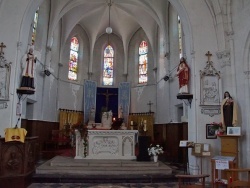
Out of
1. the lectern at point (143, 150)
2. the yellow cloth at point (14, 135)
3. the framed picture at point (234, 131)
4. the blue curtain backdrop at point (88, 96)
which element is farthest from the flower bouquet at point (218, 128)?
the blue curtain backdrop at point (88, 96)

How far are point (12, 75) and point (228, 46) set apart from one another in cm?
855

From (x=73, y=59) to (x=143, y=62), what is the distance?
18.8 feet

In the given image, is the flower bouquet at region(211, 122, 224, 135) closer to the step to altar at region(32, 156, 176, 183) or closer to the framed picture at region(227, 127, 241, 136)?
the framed picture at region(227, 127, 241, 136)

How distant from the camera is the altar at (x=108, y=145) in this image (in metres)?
10.7

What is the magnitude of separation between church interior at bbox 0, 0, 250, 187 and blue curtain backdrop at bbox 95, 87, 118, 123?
0.08m

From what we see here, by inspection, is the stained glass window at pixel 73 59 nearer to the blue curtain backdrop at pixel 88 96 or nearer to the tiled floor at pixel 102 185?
the blue curtain backdrop at pixel 88 96

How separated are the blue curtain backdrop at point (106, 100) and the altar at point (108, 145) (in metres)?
8.33

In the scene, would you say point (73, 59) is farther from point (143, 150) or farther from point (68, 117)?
point (143, 150)

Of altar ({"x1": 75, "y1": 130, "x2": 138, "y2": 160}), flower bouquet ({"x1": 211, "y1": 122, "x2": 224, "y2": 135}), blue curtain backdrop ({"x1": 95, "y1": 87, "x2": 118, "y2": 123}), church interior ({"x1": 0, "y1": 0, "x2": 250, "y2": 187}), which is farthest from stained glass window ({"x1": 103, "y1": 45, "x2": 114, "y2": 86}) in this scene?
flower bouquet ({"x1": 211, "y1": 122, "x2": 224, "y2": 135})

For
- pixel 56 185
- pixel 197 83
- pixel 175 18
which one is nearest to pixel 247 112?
pixel 197 83

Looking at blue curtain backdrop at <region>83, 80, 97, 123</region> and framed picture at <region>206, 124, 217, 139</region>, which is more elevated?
blue curtain backdrop at <region>83, 80, 97, 123</region>

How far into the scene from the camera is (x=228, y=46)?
376 inches

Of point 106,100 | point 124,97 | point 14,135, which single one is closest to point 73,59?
point 106,100

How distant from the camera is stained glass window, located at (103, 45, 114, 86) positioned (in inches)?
817
